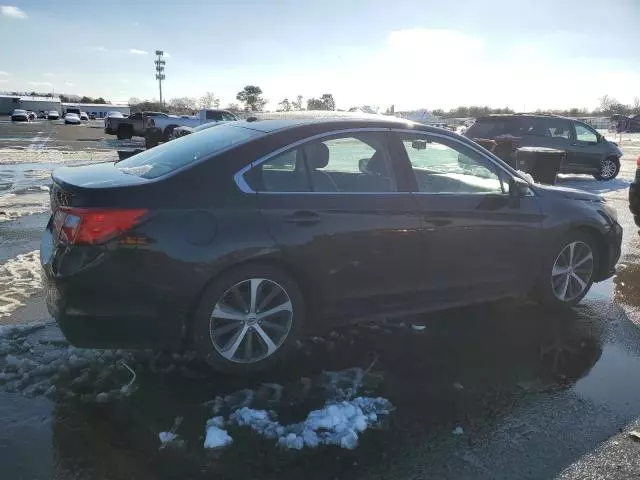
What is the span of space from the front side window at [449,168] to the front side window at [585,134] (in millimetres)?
12962

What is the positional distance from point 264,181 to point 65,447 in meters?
1.90

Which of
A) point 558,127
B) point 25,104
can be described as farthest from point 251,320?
point 25,104

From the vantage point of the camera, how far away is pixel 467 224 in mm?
4359

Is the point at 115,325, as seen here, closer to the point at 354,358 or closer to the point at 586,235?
the point at 354,358

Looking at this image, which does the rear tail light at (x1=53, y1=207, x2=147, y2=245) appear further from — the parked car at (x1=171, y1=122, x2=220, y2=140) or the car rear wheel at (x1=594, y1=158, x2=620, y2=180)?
the car rear wheel at (x1=594, y1=158, x2=620, y2=180)

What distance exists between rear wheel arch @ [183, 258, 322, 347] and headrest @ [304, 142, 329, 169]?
742 mm

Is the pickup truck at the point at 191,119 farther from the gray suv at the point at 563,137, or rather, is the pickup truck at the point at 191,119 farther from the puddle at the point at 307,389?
the puddle at the point at 307,389

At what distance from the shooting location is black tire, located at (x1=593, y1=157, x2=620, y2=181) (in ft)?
53.1

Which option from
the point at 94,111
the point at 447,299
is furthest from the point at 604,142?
the point at 94,111

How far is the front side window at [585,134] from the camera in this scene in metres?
16.0

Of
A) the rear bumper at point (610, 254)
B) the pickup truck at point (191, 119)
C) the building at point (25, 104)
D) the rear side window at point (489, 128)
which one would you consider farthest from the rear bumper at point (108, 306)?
the building at point (25, 104)

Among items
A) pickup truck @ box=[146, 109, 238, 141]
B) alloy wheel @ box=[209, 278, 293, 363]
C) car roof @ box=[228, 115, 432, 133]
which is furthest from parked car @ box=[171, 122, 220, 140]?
pickup truck @ box=[146, 109, 238, 141]

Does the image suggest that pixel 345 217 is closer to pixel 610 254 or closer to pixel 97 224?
pixel 97 224

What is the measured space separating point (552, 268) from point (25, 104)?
118 m
